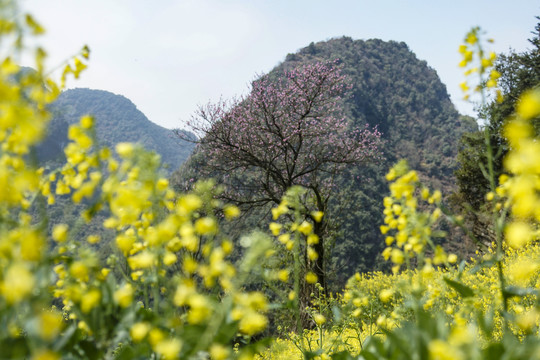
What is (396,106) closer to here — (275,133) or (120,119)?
(275,133)

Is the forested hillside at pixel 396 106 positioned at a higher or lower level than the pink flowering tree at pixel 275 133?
higher

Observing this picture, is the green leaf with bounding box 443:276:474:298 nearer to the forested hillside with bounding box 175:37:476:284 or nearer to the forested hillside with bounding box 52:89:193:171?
the forested hillside with bounding box 175:37:476:284

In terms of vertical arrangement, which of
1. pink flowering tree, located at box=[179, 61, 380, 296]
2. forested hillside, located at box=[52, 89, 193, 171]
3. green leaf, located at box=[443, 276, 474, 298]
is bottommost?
green leaf, located at box=[443, 276, 474, 298]

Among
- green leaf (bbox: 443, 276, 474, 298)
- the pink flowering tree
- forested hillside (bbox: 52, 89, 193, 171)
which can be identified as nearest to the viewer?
green leaf (bbox: 443, 276, 474, 298)

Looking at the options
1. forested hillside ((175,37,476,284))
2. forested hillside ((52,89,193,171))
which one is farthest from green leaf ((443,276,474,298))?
forested hillside ((52,89,193,171))

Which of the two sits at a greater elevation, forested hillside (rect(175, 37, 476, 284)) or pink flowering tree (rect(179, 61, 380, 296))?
forested hillside (rect(175, 37, 476, 284))

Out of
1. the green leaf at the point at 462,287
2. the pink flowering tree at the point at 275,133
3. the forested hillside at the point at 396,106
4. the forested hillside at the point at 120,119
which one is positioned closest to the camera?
the green leaf at the point at 462,287

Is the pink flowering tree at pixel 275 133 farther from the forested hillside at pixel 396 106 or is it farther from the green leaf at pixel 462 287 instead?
the forested hillside at pixel 396 106

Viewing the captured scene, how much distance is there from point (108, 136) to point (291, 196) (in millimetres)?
86468

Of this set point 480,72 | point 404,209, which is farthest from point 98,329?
point 480,72

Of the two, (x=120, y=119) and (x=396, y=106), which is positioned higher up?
(x=396, y=106)

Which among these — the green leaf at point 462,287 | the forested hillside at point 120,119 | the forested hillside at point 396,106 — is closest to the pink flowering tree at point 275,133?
the green leaf at point 462,287

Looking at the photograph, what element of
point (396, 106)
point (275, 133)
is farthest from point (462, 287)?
point (396, 106)

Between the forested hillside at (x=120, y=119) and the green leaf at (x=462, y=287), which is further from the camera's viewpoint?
the forested hillside at (x=120, y=119)
